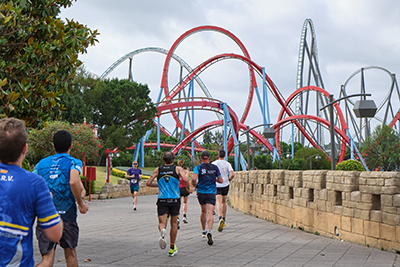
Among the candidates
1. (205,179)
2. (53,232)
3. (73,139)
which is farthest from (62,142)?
(73,139)

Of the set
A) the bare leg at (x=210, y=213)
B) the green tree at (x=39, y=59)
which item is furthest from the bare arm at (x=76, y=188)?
the bare leg at (x=210, y=213)

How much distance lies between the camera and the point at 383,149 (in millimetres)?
52906

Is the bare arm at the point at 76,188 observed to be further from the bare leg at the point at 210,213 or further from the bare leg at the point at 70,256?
the bare leg at the point at 210,213

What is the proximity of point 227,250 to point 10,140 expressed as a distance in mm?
5221

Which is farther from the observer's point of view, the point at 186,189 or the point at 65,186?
the point at 186,189

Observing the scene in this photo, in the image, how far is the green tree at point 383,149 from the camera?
51.7 meters

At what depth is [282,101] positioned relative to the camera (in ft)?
153

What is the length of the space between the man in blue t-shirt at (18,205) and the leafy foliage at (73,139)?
1929cm

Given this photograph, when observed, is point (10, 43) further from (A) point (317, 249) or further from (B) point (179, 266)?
(A) point (317, 249)

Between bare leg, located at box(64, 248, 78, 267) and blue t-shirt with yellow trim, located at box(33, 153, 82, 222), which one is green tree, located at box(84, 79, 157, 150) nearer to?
blue t-shirt with yellow trim, located at box(33, 153, 82, 222)

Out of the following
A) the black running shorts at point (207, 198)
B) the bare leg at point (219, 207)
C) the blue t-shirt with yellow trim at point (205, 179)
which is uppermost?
the blue t-shirt with yellow trim at point (205, 179)

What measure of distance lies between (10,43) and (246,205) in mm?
10008

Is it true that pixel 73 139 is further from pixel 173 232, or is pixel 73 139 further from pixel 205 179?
pixel 173 232

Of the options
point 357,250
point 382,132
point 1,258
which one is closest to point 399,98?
point 382,132
